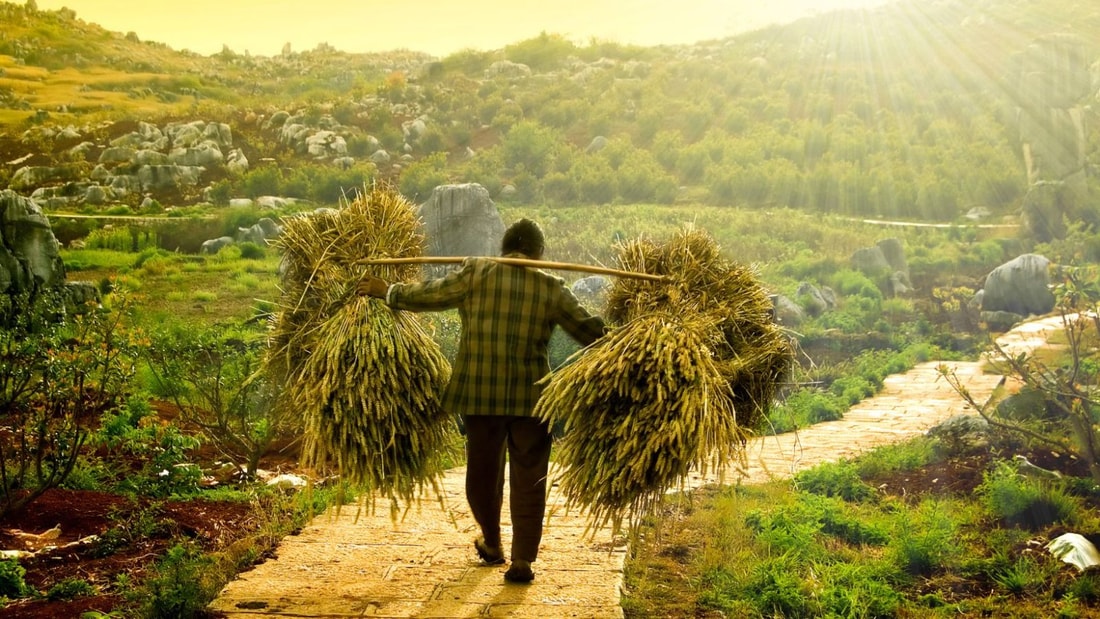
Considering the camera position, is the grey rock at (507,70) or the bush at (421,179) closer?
the bush at (421,179)

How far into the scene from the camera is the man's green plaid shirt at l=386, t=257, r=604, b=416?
11.7ft

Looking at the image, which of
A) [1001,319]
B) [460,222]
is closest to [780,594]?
[460,222]

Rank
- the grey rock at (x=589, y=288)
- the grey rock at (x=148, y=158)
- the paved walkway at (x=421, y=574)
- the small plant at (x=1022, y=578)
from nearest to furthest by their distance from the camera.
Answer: the paved walkway at (x=421, y=574), the small plant at (x=1022, y=578), the grey rock at (x=589, y=288), the grey rock at (x=148, y=158)

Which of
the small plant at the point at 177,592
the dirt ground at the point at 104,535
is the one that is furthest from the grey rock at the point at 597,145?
the small plant at the point at 177,592

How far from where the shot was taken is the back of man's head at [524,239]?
3.68m

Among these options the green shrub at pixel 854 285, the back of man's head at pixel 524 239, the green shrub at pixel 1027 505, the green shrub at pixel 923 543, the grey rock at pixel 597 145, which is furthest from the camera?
the grey rock at pixel 597 145

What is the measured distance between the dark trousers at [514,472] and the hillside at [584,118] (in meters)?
7.39

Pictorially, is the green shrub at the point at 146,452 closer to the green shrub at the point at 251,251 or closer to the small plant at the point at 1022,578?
the green shrub at the point at 251,251

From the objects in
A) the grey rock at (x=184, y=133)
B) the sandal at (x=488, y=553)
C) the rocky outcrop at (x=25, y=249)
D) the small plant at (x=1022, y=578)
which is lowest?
the small plant at (x=1022, y=578)

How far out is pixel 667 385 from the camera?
10.4ft

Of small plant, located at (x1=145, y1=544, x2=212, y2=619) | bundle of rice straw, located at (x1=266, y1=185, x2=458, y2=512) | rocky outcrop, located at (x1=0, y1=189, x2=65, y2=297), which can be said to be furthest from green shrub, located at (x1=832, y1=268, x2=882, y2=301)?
small plant, located at (x1=145, y1=544, x2=212, y2=619)

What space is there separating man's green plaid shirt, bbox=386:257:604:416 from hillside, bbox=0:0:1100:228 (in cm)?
732

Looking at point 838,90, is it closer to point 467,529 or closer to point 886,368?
point 886,368

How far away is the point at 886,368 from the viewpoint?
31.8 ft
